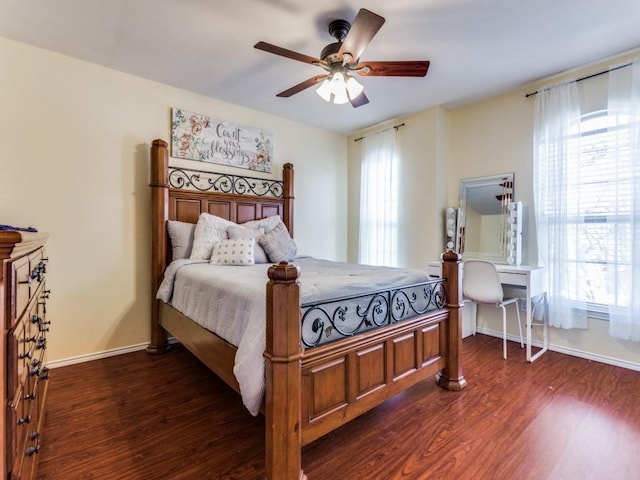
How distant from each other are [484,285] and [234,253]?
229 centimetres

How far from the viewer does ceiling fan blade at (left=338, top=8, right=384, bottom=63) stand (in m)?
1.62

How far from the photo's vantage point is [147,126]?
3006mm

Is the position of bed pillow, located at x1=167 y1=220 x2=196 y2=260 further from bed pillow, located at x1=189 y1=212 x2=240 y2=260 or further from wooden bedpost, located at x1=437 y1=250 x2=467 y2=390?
wooden bedpost, located at x1=437 y1=250 x2=467 y2=390

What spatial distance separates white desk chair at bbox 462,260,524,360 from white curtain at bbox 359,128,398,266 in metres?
1.15

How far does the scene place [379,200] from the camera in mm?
4234

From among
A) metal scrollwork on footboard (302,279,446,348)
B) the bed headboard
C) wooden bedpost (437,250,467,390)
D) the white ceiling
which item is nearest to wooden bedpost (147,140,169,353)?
the bed headboard

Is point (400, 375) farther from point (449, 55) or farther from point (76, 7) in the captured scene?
point (76, 7)

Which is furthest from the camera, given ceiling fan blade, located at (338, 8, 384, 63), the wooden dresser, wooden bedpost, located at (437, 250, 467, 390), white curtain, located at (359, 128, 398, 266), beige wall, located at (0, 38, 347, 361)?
white curtain, located at (359, 128, 398, 266)

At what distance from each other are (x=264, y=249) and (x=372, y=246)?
1844mm

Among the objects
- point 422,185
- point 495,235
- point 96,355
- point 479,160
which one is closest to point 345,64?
point 422,185

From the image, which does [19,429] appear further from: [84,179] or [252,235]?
[84,179]

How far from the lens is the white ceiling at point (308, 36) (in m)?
2.01

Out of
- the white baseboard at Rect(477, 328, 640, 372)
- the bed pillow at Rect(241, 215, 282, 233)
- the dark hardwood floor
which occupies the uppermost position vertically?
the bed pillow at Rect(241, 215, 282, 233)

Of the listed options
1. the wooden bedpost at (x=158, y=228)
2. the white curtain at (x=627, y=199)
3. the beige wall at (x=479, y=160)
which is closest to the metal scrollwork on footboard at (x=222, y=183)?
the wooden bedpost at (x=158, y=228)
